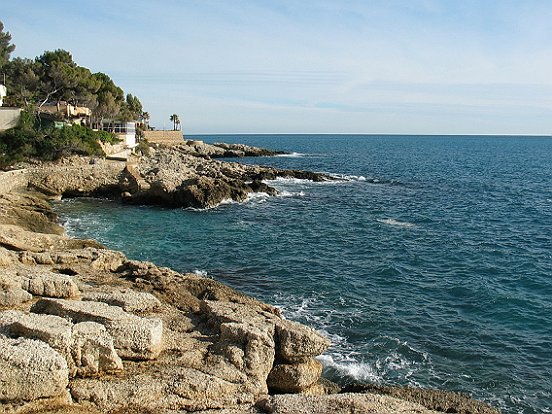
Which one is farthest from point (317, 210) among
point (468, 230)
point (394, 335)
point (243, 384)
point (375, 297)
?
point (243, 384)

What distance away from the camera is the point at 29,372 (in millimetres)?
10102

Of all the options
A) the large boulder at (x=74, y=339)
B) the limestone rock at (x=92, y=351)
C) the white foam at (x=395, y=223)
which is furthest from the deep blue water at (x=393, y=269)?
the large boulder at (x=74, y=339)

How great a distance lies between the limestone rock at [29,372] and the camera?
9992 mm

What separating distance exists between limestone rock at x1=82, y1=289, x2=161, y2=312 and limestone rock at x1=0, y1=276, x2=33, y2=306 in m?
1.61

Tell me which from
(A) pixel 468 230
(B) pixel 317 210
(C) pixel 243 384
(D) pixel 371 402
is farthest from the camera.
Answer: (B) pixel 317 210

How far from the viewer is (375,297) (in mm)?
25062

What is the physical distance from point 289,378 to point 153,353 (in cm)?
369

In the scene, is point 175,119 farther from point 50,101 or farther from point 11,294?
point 11,294

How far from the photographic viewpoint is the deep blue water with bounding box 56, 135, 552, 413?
18.5 m

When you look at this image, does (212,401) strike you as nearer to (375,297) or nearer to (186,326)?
(186,326)

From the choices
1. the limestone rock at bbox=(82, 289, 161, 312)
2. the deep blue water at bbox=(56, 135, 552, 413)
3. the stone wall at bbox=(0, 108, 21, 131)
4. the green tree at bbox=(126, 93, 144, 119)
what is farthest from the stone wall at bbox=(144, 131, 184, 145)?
the limestone rock at bbox=(82, 289, 161, 312)

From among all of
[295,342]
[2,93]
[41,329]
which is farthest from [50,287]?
[2,93]

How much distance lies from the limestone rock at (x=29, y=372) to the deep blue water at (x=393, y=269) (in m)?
9.74

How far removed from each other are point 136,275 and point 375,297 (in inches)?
447
